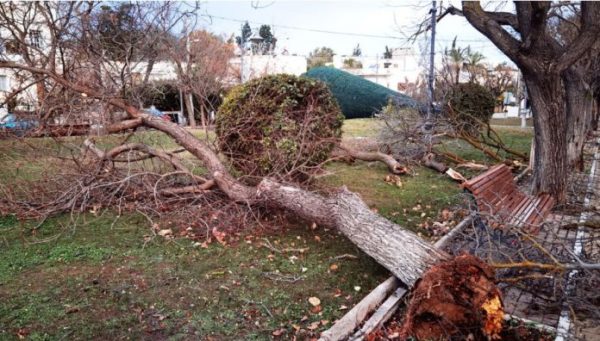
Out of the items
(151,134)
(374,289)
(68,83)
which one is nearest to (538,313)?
(374,289)

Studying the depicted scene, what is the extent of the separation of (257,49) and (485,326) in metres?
26.9

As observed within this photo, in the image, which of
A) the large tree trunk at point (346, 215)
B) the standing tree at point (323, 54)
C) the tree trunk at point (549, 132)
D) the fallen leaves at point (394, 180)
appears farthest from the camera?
the standing tree at point (323, 54)

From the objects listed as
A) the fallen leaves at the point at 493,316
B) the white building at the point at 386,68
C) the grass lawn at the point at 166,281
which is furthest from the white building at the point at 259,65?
the fallen leaves at the point at 493,316

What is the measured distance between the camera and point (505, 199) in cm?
646

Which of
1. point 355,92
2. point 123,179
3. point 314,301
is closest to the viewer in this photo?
point 314,301

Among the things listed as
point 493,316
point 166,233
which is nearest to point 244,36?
point 166,233

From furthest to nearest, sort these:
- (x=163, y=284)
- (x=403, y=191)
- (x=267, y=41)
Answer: (x=267, y=41) < (x=403, y=191) < (x=163, y=284)

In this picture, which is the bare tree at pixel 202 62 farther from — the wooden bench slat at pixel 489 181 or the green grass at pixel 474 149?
the wooden bench slat at pixel 489 181

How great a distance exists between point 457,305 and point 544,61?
4.96 m

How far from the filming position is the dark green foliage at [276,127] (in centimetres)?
726

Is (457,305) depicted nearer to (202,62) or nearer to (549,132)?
(549,132)

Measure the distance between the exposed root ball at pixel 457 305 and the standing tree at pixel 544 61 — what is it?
179 inches

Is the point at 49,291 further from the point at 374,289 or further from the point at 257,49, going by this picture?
the point at 257,49

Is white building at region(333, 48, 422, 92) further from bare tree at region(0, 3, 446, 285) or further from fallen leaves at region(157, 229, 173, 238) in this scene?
fallen leaves at region(157, 229, 173, 238)
